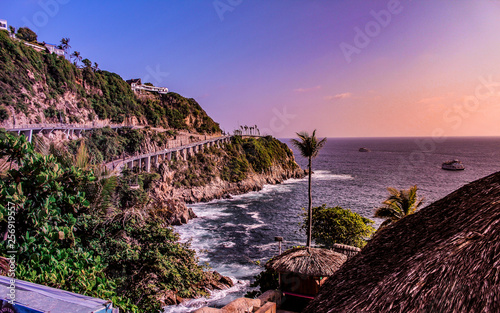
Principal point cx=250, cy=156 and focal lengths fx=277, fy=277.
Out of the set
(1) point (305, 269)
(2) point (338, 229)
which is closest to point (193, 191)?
(2) point (338, 229)

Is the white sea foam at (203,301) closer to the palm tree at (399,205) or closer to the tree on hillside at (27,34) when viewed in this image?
the palm tree at (399,205)

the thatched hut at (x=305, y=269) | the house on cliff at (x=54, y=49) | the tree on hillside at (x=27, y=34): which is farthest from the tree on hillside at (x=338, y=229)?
the tree on hillside at (x=27, y=34)

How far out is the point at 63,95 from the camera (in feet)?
188

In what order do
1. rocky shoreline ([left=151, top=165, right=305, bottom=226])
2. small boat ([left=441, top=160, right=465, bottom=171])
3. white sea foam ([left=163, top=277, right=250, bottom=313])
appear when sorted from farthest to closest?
small boat ([left=441, top=160, right=465, bottom=171]), rocky shoreline ([left=151, top=165, right=305, bottom=226]), white sea foam ([left=163, top=277, right=250, bottom=313])

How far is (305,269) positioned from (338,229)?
1155 centimetres

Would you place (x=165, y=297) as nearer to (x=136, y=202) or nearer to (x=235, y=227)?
(x=136, y=202)

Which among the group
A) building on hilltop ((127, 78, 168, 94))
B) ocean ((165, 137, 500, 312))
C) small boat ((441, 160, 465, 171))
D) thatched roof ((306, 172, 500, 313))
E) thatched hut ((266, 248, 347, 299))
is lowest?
ocean ((165, 137, 500, 312))

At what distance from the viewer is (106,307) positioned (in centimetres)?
326

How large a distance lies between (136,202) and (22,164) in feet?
17.5

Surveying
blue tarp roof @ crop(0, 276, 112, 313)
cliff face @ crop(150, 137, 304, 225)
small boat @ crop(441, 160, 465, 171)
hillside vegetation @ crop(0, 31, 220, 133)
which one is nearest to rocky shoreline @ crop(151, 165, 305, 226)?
cliff face @ crop(150, 137, 304, 225)

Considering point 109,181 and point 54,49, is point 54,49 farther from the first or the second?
point 109,181

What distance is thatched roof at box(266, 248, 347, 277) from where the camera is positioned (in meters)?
10.7

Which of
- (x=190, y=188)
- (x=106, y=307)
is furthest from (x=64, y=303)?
(x=190, y=188)

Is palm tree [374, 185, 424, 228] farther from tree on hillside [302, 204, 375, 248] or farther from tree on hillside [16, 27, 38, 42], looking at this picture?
tree on hillside [16, 27, 38, 42]
